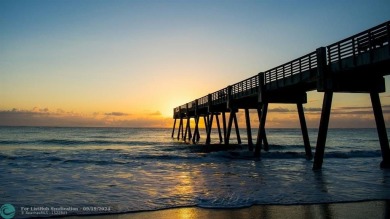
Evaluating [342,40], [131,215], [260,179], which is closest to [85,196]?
[131,215]

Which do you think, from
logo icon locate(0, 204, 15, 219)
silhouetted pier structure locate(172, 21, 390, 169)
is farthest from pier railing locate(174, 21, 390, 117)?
logo icon locate(0, 204, 15, 219)

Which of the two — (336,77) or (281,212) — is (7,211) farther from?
(336,77)

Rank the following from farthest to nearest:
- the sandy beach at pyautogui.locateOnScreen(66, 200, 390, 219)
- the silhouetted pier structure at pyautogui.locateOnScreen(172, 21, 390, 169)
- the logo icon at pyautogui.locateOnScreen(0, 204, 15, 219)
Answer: the silhouetted pier structure at pyautogui.locateOnScreen(172, 21, 390, 169) < the logo icon at pyautogui.locateOnScreen(0, 204, 15, 219) < the sandy beach at pyautogui.locateOnScreen(66, 200, 390, 219)

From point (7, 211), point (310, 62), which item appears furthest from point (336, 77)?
point (7, 211)

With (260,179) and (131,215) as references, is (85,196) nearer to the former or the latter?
(131,215)

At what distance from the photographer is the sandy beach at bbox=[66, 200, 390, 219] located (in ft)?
21.8

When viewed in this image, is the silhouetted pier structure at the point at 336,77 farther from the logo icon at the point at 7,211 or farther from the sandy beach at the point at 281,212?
the logo icon at the point at 7,211

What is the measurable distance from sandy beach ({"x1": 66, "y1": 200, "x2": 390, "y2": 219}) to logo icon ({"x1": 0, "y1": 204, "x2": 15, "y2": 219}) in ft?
4.67

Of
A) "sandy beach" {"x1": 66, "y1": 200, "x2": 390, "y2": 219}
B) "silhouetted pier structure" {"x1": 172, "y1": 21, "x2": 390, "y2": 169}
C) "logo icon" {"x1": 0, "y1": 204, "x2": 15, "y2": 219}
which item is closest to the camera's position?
"sandy beach" {"x1": 66, "y1": 200, "x2": 390, "y2": 219}

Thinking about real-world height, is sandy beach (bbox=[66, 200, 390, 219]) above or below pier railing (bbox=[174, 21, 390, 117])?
below

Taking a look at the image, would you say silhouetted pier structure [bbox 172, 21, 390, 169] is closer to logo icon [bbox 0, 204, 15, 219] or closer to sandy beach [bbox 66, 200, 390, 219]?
sandy beach [bbox 66, 200, 390, 219]

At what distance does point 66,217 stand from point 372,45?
10.4 m

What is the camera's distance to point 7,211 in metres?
7.50

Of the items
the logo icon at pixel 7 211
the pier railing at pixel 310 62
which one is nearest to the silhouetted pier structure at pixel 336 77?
the pier railing at pixel 310 62
